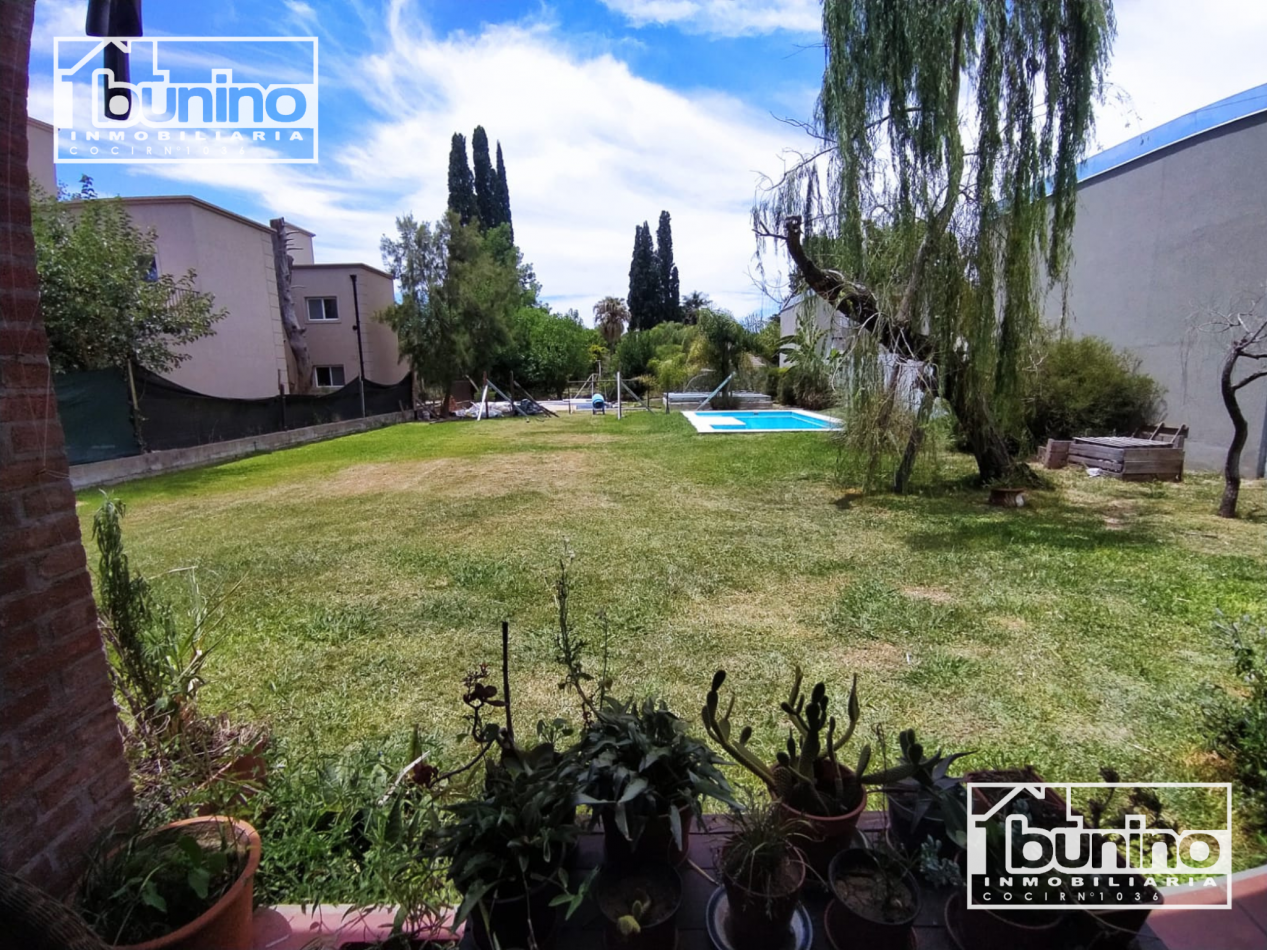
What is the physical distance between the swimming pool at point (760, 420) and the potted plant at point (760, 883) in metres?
12.7

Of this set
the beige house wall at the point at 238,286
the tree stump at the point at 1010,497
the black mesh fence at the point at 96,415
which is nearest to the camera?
the tree stump at the point at 1010,497

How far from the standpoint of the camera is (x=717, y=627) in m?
3.63

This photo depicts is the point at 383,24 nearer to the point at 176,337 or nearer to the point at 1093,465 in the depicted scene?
the point at 1093,465

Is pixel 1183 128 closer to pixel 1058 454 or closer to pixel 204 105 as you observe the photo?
pixel 1058 454

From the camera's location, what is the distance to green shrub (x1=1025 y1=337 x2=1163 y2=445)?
8789mm

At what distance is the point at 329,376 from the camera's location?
21438 millimetres

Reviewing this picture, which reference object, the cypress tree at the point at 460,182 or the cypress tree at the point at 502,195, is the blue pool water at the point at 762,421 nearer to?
the cypress tree at the point at 460,182

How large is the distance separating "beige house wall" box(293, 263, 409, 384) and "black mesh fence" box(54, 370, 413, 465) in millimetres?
7593

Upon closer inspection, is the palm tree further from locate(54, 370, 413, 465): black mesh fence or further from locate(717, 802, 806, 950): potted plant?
locate(717, 802, 806, 950): potted plant

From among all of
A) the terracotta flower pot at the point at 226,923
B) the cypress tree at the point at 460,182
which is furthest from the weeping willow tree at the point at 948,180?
the cypress tree at the point at 460,182

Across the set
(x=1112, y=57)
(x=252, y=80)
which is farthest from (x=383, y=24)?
→ (x=1112, y=57)

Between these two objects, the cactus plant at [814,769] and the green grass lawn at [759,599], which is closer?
the cactus plant at [814,769]

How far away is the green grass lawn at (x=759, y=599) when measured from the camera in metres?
2.72

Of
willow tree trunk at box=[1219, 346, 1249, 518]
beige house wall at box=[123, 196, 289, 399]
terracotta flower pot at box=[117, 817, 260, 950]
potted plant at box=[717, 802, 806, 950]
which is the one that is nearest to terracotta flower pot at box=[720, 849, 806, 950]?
potted plant at box=[717, 802, 806, 950]
